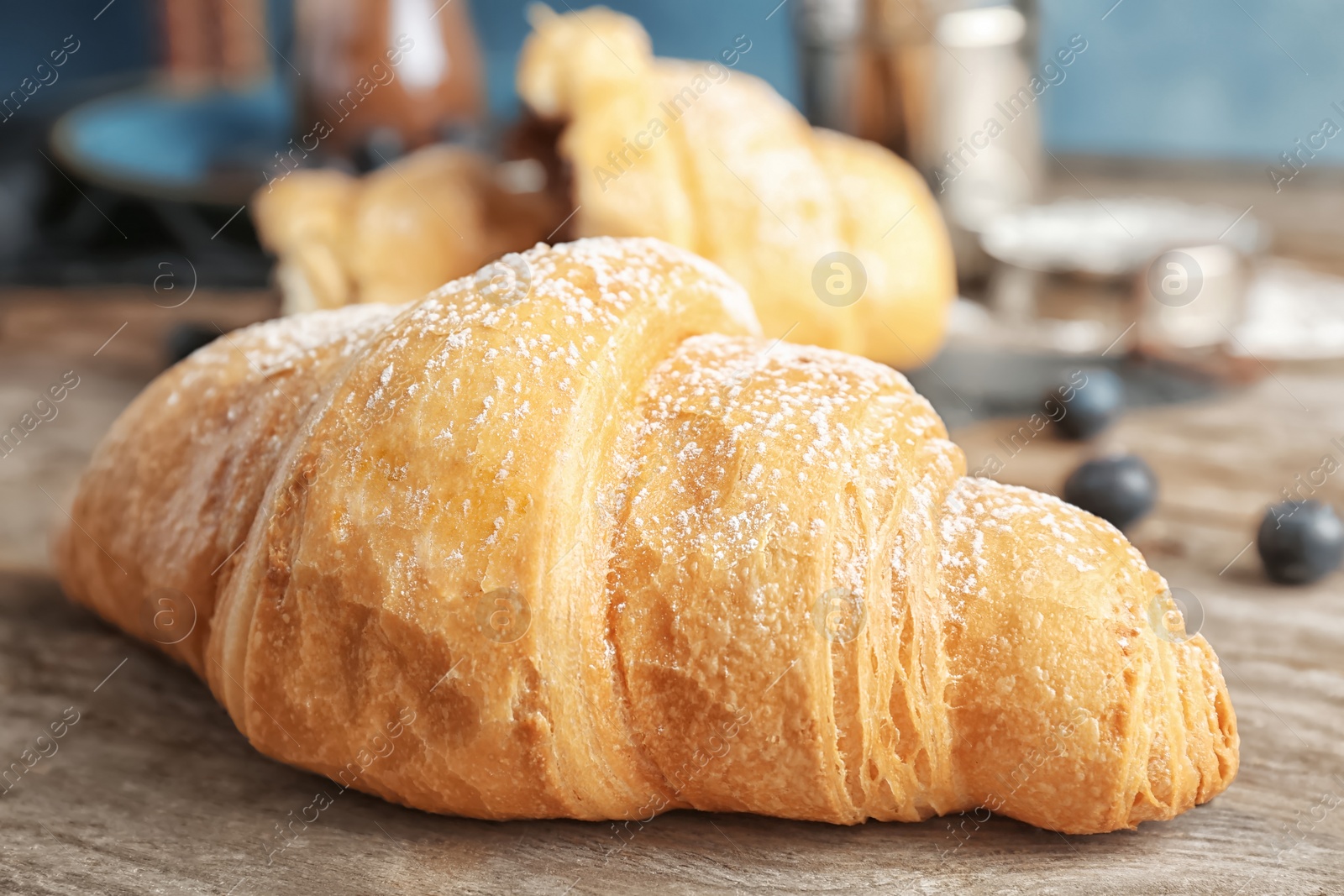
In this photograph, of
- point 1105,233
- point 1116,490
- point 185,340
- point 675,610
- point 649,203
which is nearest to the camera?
point 675,610

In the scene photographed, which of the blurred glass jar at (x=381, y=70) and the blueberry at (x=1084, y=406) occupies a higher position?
the blurred glass jar at (x=381, y=70)

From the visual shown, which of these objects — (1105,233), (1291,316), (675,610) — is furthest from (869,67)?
(675,610)

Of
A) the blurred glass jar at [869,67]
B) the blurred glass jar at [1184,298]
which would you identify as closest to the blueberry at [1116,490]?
the blurred glass jar at [1184,298]

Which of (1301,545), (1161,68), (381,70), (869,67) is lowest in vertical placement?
(1301,545)

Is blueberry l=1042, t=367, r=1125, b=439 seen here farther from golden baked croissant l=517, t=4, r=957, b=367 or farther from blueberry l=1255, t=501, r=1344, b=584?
blueberry l=1255, t=501, r=1344, b=584

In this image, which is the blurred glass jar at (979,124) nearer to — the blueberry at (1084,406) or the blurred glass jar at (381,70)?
the blueberry at (1084,406)

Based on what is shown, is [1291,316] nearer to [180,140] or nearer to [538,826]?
[538,826]
